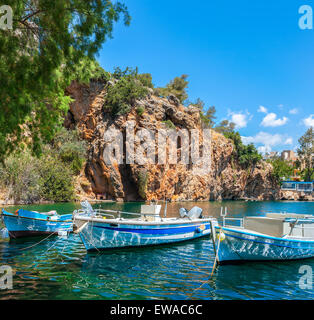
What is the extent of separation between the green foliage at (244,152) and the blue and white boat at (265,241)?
58725mm

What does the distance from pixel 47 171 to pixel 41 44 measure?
34522 mm

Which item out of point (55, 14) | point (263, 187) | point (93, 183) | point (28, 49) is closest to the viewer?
point (55, 14)

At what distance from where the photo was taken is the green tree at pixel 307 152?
86500mm

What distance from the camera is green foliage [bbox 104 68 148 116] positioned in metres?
46.2

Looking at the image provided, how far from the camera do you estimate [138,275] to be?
9500mm

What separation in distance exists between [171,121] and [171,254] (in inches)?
1676

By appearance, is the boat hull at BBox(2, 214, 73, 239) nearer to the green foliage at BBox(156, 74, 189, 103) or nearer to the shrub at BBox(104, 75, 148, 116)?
the shrub at BBox(104, 75, 148, 116)

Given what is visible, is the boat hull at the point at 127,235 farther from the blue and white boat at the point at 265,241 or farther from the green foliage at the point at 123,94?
the green foliage at the point at 123,94

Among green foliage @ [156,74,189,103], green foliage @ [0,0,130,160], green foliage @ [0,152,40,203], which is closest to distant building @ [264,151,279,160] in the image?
green foliage @ [156,74,189,103]

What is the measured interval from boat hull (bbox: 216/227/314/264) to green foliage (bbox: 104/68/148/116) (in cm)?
3800

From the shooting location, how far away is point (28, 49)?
6.32 m

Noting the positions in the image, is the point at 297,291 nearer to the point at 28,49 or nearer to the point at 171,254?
the point at 171,254

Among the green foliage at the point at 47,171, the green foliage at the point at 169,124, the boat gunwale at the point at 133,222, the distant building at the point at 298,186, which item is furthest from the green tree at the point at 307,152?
the boat gunwale at the point at 133,222
